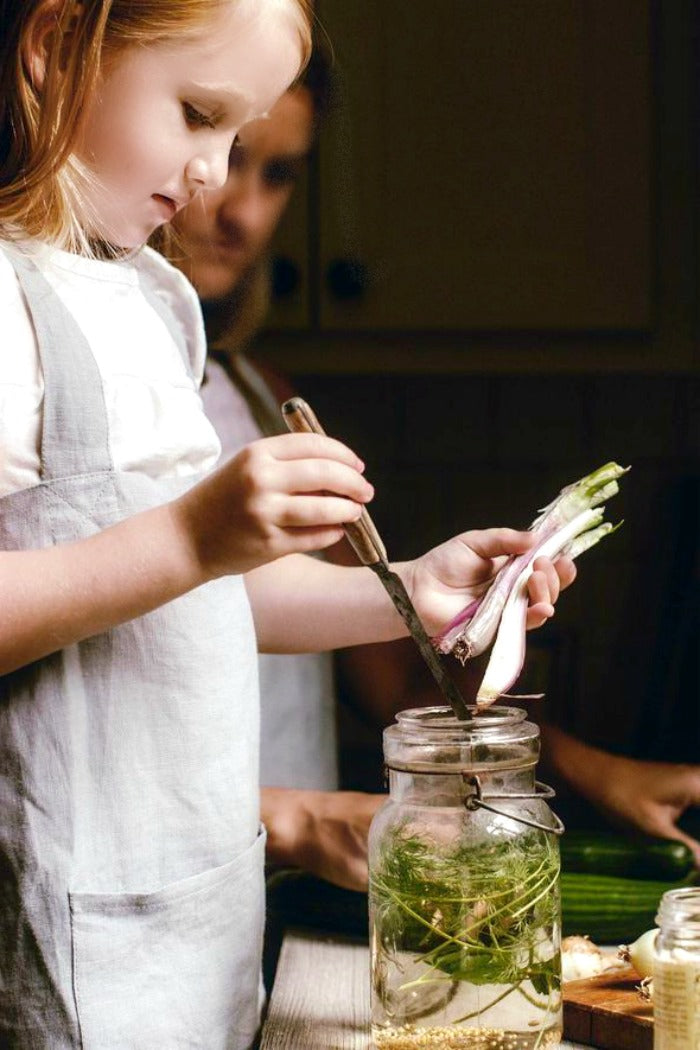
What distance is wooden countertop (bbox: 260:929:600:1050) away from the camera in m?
0.77

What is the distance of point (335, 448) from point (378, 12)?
932 mm

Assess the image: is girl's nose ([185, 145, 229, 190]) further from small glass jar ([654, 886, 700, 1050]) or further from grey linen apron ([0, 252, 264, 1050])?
small glass jar ([654, 886, 700, 1050])

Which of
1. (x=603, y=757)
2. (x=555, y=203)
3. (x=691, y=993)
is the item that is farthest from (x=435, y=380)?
(x=691, y=993)

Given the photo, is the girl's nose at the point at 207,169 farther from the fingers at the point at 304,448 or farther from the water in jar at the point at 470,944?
the water in jar at the point at 470,944

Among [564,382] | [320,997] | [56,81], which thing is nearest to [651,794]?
[564,382]

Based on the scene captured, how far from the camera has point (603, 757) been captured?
1510mm

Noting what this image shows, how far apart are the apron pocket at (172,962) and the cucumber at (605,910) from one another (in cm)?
30

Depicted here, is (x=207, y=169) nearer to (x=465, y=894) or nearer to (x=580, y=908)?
(x=465, y=894)

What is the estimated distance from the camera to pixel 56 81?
0.80 m

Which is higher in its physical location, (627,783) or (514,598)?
(514,598)

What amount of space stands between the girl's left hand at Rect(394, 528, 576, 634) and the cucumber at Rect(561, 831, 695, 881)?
0.38 metres

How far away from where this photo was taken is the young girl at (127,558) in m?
0.69

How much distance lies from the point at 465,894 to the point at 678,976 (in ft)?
0.39

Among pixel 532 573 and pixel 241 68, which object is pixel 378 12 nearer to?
pixel 241 68
